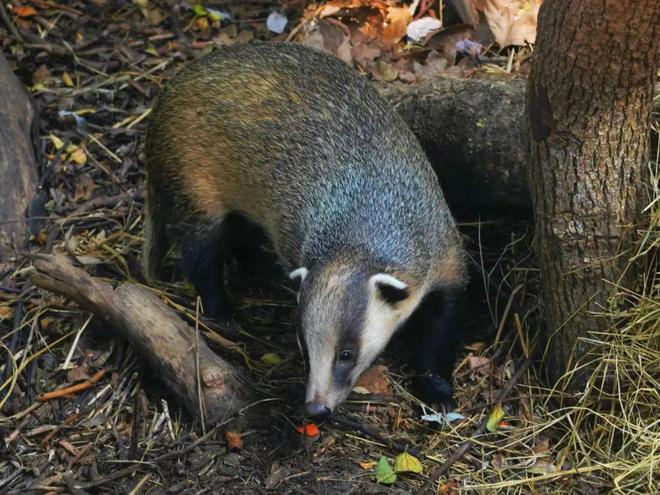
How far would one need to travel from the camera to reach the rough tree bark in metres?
6.39

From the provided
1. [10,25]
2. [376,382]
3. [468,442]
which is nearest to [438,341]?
[376,382]

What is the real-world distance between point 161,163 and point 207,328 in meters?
1.07

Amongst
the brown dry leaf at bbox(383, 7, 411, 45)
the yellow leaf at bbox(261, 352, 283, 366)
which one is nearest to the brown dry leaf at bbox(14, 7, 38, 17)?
the brown dry leaf at bbox(383, 7, 411, 45)

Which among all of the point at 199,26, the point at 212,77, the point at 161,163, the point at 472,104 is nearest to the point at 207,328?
the point at 161,163

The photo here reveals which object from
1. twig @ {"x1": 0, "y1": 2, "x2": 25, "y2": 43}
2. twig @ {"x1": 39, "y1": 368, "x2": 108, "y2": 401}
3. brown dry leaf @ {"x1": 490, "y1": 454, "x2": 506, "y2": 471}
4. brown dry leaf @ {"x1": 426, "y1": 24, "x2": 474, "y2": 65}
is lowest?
twig @ {"x1": 39, "y1": 368, "x2": 108, "y2": 401}

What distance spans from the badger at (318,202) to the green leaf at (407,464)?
488mm

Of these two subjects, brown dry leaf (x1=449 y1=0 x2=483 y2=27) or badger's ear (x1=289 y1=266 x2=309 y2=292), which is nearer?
badger's ear (x1=289 y1=266 x2=309 y2=292)

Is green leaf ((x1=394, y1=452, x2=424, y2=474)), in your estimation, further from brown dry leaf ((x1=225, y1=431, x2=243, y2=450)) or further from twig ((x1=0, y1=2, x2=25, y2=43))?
twig ((x1=0, y1=2, x2=25, y2=43))

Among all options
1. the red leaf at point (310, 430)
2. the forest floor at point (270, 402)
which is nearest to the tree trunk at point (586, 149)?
the forest floor at point (270, 402)

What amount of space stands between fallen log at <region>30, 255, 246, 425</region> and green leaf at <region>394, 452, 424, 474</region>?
910 mm

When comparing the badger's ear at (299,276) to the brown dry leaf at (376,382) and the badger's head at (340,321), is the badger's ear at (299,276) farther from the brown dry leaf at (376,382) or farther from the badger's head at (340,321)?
the brown dry leaf at (376,382)

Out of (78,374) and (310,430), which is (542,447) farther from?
(78,374)

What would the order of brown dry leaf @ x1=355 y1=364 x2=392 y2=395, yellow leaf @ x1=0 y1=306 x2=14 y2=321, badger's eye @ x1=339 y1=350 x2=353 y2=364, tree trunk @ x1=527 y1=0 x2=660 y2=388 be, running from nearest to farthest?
tree trunk @ x1=527 y1=0 x2=660 y2=388, badger's eye @ x1=339 y1=350 x2=353 y2=364, brown dry leaf @ x1=355 y1=364 x2=392 y2=395, yellow leaf @ x1=0 y1=306 x2=14 y2=321

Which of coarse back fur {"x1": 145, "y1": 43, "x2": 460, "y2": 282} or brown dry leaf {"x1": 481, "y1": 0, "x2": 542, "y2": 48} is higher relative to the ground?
brown dry leaf {"x1": 481, "y1": 0, "x2": 542, "y2": 48}
